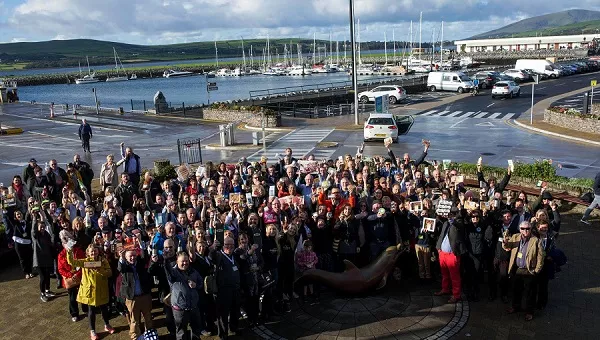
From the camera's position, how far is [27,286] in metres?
10.9

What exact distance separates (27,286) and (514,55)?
14000 centimetres

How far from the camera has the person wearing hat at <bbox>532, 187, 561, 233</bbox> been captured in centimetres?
956

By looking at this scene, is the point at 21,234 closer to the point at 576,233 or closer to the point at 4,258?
the point at 4,258

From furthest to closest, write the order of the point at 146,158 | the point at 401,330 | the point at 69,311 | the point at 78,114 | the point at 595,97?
the point at 78,114
the point at 595,97
the point at 146,158
the point at 69,311
the point at 401,330

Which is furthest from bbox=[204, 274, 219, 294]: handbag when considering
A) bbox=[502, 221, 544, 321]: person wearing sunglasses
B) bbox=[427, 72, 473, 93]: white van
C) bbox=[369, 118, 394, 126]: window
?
bbox=[427, 72, 473, 93]: white van

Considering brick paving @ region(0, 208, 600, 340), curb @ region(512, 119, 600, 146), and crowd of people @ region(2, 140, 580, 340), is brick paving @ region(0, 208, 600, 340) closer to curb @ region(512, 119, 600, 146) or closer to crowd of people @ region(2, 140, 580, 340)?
crowd of people @ region(2, 140, 580, 340)

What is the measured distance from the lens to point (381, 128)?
1045 inches

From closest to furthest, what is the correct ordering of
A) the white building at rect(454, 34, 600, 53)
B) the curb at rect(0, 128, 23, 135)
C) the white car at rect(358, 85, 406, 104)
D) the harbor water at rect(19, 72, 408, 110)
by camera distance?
the curb at rect(0, 128, 23, 135) → the white car at rect(358, 85, 406, 104) → the harbor water at rect(19, 72, 408, 110) → the white building at rect(454, 34, 600, 53)

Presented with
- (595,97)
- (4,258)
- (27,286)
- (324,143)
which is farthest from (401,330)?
(595,97)

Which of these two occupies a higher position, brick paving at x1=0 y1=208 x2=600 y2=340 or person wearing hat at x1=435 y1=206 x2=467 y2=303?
person wearing hat at x1=435 y1=206 x2=467 y2=303

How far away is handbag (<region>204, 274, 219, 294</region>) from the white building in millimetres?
142419

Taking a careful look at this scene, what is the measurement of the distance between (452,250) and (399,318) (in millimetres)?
1524

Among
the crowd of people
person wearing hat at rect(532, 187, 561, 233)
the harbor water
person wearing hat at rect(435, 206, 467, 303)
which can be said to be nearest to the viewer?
the crowd of people

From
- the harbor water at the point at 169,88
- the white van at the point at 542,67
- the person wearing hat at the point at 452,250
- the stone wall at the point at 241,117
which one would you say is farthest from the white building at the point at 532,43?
the person wearing hat at the point at 452,250
